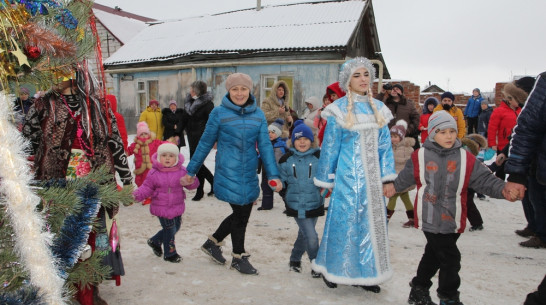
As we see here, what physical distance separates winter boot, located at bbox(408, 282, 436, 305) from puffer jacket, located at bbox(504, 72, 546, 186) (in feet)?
3.46

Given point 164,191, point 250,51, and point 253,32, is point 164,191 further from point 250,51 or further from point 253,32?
point 253,32

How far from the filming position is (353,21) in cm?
1366

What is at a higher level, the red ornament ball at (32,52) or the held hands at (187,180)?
the red ornament ball at (32,52)

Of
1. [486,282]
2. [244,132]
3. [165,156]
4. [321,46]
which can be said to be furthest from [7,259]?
[321,46]

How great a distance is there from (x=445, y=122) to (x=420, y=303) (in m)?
1.39

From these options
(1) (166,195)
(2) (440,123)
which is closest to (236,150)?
(1) (166,195)

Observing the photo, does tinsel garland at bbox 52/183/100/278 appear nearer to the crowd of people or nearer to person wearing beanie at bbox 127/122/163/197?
the crowd of people

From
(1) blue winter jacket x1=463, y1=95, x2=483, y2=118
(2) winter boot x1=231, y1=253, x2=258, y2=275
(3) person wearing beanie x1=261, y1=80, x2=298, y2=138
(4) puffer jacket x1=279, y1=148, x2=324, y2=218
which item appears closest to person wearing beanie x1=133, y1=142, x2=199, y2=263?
(2) winter boot x1=231, y1=253, x2=258, y2=275

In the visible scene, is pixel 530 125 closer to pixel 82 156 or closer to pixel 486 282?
pixel 486 282

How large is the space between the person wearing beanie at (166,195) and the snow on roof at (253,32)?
9.34 meters

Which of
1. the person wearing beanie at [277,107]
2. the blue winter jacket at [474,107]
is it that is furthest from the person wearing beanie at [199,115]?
the blue winter jacket at [474,107]

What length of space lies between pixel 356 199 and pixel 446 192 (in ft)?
2.19

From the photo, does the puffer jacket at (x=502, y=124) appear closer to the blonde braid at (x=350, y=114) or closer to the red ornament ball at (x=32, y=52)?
the blonde braid at (x=350, y=114)

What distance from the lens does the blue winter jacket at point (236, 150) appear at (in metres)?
3.76
